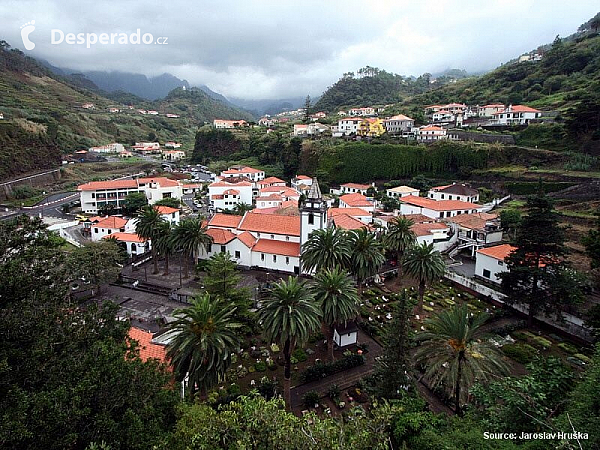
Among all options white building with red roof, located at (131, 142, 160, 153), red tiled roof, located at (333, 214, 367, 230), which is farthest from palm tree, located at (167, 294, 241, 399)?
white building with red roof, located at (131, 142, 160, 153)

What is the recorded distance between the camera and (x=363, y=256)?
2781 cm

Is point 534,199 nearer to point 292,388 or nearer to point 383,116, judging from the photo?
point 292,388

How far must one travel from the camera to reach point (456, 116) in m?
92.9

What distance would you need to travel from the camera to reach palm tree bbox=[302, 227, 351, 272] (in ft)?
88.0

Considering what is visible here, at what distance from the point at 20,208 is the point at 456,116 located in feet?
333

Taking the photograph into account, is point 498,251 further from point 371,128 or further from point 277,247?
point 371,128

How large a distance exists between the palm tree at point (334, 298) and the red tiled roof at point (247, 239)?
51.2 ft

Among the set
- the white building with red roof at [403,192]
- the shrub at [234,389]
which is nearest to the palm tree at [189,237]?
the shrub at [234,389]

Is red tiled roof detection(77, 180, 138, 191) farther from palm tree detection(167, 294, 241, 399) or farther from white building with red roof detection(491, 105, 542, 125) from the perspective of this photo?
white building with red roof detection(491, 105, 542, 125)

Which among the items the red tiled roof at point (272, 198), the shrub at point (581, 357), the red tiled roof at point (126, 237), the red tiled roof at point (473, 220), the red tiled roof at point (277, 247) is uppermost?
the red tiled roof at point (272, 198)

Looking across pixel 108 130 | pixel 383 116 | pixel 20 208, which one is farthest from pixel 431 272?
pixel 108 130

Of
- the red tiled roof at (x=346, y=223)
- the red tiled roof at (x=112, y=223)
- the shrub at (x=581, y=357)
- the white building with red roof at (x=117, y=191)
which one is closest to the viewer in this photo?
the shrub at (x=581, y=357)

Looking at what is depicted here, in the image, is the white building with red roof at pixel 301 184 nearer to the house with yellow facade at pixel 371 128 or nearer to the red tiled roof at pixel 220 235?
the house with yellow facade at pixel 371 128

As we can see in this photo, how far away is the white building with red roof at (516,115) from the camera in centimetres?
7662
